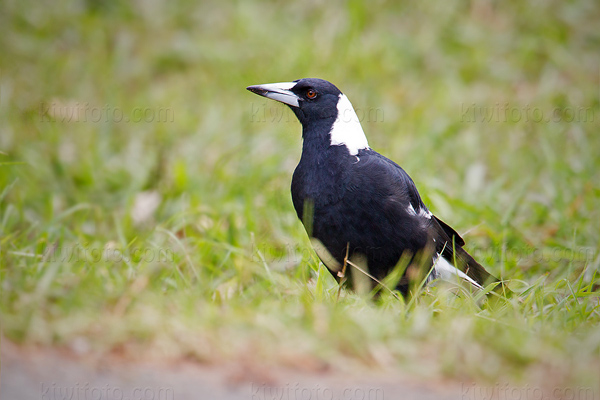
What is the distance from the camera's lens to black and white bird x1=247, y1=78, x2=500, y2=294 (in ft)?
8.42

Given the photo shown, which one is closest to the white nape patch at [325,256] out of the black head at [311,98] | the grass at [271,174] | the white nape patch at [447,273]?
the grass at [271,174]

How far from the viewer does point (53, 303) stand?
6.70 ft

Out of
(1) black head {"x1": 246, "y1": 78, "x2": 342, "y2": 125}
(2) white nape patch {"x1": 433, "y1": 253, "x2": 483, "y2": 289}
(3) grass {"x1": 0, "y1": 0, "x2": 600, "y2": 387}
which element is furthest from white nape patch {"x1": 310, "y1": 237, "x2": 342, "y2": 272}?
(1) black head {"x1": 246, "y1": 78, "x2": 342, "y2": 125}

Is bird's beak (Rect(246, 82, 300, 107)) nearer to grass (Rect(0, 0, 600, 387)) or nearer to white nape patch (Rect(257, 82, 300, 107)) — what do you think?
white nape patch (Rect(257, 82, 300, 107))

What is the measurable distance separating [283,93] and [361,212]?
81 cm

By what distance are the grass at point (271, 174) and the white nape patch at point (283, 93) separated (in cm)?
73

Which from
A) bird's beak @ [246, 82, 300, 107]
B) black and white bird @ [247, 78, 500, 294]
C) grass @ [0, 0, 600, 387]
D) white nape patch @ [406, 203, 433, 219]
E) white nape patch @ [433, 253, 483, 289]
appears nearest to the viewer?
grass @ [0, 0, 600, 387]

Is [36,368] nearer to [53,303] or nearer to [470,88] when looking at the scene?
[53,303]

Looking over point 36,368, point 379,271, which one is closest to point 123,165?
point 379,271

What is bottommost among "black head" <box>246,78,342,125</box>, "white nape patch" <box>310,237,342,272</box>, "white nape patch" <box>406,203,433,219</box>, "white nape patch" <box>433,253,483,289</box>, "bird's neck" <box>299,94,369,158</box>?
"white nape patch" <box>433,253,483,289</box>

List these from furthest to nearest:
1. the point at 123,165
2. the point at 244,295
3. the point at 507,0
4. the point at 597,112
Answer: the point at 507,0 → the point at 597,112 → the point at 123,165 → the point at 244,295

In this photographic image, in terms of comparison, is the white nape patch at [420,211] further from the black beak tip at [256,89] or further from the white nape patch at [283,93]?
the black beak tip at [256,89]

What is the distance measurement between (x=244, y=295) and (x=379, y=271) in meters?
0.60

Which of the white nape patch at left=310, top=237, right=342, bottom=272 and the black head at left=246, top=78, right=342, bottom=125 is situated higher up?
the black head at left=246, top=78, right=342, bottom=125
